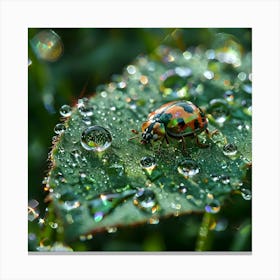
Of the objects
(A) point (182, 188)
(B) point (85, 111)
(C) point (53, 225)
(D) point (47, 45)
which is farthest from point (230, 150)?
(D) point (47, 45)

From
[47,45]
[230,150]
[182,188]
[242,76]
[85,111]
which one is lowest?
[182,188]

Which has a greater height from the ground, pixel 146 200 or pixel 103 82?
pixel 103 82

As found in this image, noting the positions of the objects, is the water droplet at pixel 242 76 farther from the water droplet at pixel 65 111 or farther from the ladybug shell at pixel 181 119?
the water droplet at pixel 65 111

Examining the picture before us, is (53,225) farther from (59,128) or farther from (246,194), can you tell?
(246,194)

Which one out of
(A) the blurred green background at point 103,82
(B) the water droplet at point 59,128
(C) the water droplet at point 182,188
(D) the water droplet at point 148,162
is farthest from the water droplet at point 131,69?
(C) the water droplet at point 182,188
